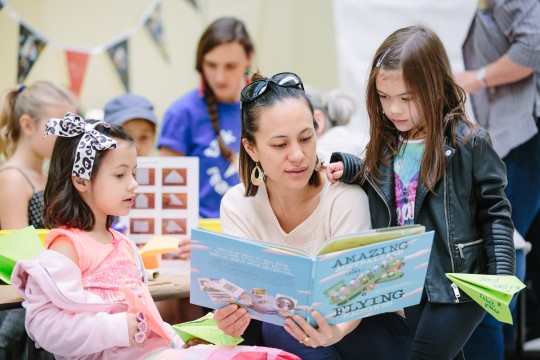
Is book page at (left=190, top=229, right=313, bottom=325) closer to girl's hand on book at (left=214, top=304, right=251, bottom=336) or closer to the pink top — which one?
girl's hand on book at (left=214, top=304, right=251, bottom=336)

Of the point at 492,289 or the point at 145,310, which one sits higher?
the point at 492,289

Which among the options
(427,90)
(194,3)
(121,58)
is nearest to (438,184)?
(427,90)

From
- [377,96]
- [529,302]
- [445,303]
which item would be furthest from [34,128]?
[529,302]

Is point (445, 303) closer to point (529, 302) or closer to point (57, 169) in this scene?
point (57, 169)

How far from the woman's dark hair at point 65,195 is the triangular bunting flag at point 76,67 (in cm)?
201

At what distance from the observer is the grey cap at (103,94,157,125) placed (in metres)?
3.54

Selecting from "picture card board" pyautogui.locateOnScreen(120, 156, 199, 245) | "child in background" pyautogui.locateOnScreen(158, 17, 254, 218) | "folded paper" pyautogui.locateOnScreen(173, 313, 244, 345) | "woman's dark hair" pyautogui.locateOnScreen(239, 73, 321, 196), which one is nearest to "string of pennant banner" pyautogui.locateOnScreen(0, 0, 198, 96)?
"child in background" pyautogui.locateOnScreen(158, 17, 254, 218)

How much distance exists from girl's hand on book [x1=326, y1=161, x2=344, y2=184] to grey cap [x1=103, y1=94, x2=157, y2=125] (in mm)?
1619

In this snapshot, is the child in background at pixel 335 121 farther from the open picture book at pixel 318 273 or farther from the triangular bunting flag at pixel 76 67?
the triangular bunting flag at pixel 76 67

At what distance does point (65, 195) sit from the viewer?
208cm

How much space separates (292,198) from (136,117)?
5.04 ft

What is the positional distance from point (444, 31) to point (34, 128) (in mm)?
2136

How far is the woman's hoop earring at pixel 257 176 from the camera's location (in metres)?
2.24

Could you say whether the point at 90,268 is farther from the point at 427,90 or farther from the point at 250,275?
the point at 427,90
